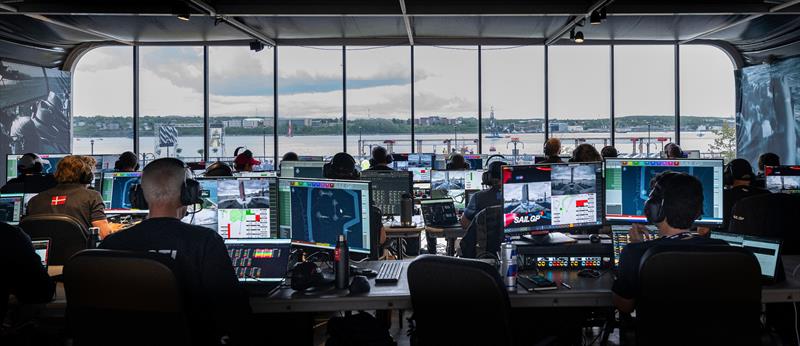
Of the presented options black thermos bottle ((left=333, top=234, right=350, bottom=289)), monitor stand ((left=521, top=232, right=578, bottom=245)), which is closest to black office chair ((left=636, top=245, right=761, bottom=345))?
monitor stand ((left=521, top=232, right=578, bottom=245))

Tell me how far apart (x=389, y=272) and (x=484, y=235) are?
1192mm

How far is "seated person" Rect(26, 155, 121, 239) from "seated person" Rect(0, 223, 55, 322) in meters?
1.82

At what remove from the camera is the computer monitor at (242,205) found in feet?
11.4

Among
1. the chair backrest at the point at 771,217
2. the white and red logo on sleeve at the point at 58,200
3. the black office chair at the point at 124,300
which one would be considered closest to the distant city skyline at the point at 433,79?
the white and red logo on sleeve at the point at 58,200

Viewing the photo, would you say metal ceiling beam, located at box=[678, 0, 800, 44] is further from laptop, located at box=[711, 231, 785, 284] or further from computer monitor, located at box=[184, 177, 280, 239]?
computer monitor, located at box=[184, 177, 280, 239]

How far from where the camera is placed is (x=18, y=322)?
305 cm

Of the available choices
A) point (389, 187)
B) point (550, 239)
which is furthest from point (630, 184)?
point (389, 187)

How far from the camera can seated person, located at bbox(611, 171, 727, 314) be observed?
8.45 feet

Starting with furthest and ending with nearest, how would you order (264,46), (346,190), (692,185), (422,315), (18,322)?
(264,46), (346,190), (18,322), (692,185), (422,315)

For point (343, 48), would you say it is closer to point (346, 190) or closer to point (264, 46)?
point (264, 46)

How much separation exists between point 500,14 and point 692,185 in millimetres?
5999

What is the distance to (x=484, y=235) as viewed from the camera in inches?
171

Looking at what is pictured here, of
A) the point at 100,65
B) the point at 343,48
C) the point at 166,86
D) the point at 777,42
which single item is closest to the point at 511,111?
the point at 343,48

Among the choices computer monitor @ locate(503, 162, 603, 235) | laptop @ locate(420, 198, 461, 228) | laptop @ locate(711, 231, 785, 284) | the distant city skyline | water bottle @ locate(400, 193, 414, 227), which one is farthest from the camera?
the distant city skyline
